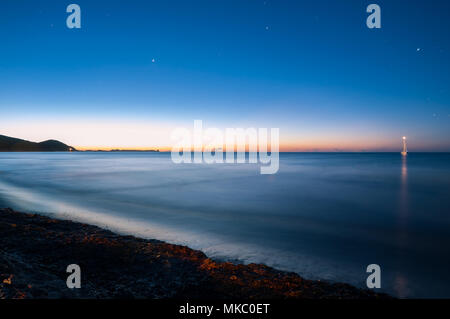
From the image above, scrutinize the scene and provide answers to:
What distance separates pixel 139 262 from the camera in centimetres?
505

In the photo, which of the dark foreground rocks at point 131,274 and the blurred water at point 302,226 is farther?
the blurred water at point 302,226

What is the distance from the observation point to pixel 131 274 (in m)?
4.58

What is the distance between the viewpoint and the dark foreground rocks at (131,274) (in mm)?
3896

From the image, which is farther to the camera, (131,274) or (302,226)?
(302,226)

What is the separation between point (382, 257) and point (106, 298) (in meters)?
6.91

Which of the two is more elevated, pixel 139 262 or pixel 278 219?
pixel 139 262

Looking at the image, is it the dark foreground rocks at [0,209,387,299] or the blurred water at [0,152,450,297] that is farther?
the blurred water at [0,152,450,297]

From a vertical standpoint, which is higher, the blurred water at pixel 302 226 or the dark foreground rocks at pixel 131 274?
the dark foreground rocks at pixel 131 274

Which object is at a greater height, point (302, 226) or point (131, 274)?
point (131, 274)

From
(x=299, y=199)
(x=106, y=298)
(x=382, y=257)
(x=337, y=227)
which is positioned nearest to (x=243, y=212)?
(x=337, y=227)

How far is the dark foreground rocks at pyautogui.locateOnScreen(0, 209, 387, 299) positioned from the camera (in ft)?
12.8

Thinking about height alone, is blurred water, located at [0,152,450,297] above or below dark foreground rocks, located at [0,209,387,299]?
below
